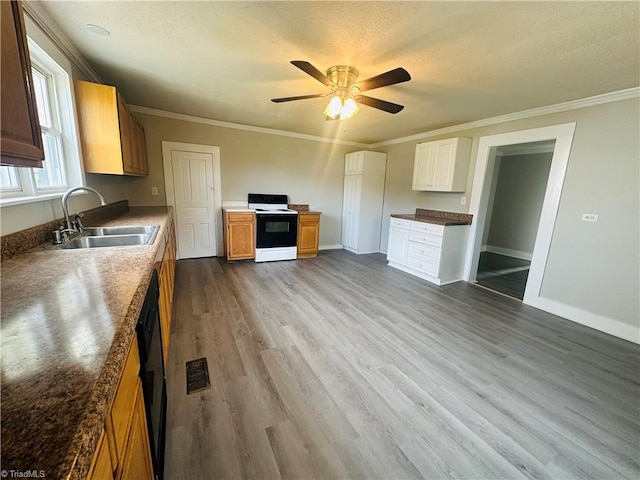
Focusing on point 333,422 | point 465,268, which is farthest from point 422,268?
point 333,422

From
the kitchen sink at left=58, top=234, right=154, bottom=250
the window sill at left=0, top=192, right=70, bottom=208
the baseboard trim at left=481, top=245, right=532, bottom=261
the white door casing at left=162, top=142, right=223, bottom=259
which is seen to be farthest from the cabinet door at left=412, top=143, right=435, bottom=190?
the window sill at left=0, top=192, right=70, bottom=208

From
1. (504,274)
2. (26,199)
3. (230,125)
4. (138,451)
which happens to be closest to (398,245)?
(504,274)

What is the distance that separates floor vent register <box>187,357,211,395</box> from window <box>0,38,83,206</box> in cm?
146

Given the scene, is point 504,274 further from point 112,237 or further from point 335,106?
point 112,237

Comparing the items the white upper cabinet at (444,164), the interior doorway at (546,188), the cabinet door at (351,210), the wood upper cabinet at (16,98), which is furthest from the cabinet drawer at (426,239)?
the wood upper cabinet at (16,98)

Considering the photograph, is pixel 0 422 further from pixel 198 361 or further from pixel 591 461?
pixel 591 461

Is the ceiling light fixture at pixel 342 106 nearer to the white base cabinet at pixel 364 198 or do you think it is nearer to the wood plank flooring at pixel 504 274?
the white base cabinet at pixel 364 198

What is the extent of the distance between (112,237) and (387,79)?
2.35m

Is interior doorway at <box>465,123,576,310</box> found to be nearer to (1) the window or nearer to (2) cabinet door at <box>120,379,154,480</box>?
(2) cabinet door at <box>120,379,154,480</box>

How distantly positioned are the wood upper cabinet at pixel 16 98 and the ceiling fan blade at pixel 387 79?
181cm

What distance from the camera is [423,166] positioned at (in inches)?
169

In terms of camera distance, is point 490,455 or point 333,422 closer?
point 490,455

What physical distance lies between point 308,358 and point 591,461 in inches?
67.2

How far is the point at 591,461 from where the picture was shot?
137 centimetres
